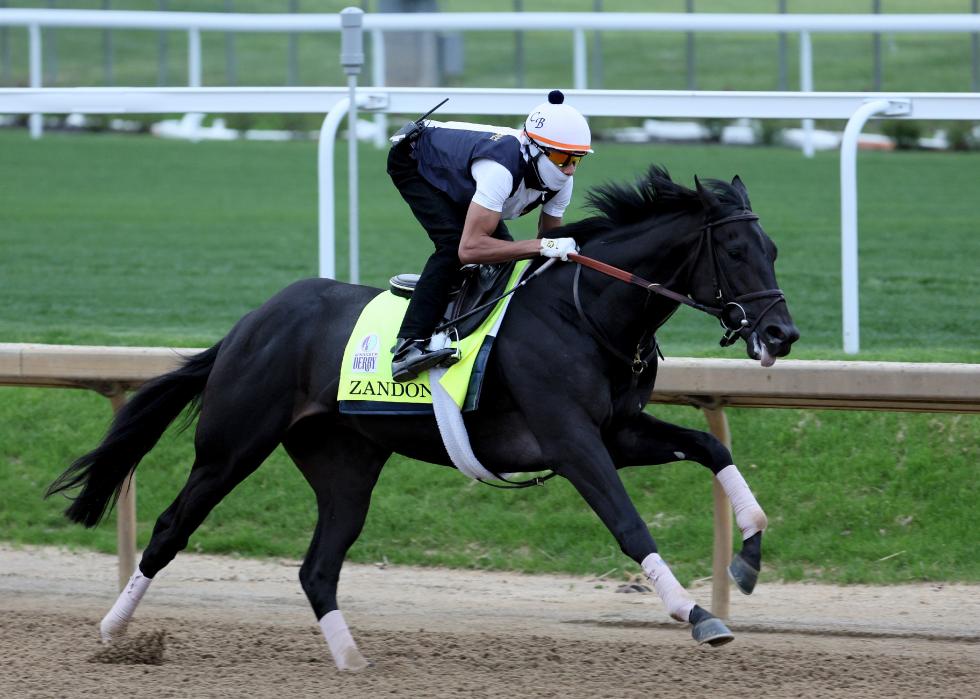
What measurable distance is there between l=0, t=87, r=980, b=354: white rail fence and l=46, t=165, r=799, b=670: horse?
1.90 m

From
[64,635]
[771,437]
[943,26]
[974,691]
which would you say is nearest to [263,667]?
[64,635]

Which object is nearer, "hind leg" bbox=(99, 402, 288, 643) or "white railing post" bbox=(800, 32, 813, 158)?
"hind leg" bbox=(99, 402, 288, 643)

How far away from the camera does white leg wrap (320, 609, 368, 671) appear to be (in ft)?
16.9

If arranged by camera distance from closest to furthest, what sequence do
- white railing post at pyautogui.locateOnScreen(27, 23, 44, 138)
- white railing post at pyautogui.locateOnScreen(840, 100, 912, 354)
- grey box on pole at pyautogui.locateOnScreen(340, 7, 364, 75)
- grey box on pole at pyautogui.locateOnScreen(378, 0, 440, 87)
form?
white railing post at pyautogui.locateOnScreen(840, 100, 912, 354) → grey box on pole at pyautogui.locateOnScreen(340, 7, 364, 75) → white railing post at pyautogui.locateOnScreen(27, 23, 44, 138) → grey box on pole at pyautogui.locateOnScreen(378, 0, 440, 87)

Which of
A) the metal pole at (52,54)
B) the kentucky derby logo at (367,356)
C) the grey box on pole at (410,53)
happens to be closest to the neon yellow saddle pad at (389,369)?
the kentucky derby logo at (367,356)

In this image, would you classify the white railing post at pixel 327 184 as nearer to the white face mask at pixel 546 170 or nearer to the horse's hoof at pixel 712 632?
the white face mask at pixel 546 170

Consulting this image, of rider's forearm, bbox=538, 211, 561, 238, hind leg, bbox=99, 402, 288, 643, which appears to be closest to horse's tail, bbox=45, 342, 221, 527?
hind leg, bbox=99, 402, 288, 643

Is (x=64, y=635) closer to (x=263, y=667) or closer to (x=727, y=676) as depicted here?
(x=263, y=667)

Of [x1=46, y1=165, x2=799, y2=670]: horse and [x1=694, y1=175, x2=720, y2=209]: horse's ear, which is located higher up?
[x1=694, y1=175, x2=720, y2=209]: horse's ear

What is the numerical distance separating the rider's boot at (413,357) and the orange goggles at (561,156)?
72 centimetres

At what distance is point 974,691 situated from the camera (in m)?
4.65

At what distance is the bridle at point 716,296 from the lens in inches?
181

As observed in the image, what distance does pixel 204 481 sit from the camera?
5.45 meters

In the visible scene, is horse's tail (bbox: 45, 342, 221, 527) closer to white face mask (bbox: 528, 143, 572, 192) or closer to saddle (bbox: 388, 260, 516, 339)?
saddle (bbox: 388, 260, 516, 339)
